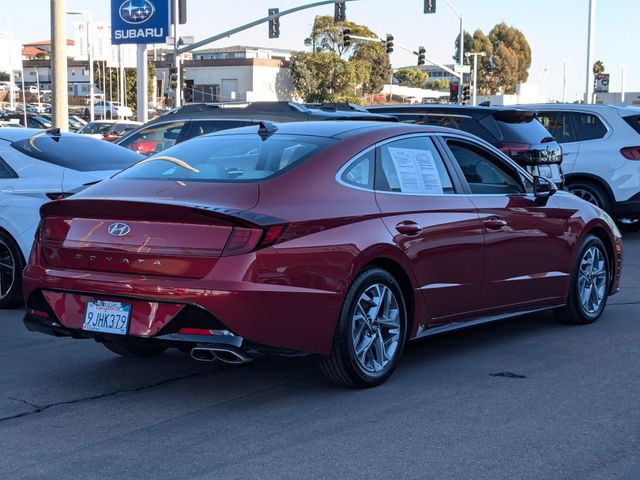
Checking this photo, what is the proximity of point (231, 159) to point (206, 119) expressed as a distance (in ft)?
21.9

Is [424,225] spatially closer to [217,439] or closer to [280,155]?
[280,155]

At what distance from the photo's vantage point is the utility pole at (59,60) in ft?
58.3

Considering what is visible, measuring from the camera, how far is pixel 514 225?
23.2ft

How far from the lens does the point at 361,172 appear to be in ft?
19.8

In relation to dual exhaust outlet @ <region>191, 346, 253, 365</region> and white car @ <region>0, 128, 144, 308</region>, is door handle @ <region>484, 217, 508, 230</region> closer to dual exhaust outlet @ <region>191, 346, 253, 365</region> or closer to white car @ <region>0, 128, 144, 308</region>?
dual exhaust outlet @ <region>191, 346, 253, 365</region>

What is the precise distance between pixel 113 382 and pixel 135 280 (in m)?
1.06

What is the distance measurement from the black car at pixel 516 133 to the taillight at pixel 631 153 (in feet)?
4.89

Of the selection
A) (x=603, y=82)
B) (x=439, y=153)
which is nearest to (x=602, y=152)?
(x=439, y=153)

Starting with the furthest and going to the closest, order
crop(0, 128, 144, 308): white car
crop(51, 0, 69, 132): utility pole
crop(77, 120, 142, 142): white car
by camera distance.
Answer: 1. crop(77, 120, 142, 142): white car
2. crop(51, 0, 69, 132): utility pole
3. crop(0, 128, 144, 308): white car

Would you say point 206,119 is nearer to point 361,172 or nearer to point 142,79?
point 361,172

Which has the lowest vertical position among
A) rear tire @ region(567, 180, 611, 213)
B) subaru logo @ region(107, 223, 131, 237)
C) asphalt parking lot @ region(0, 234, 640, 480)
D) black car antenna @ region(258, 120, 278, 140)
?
asphalt parking lot @ region(0, 234, 640, 480)

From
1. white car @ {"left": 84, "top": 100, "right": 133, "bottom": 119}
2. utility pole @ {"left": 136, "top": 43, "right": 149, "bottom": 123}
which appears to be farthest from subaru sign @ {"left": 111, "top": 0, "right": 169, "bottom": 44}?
white car @ {"left": 84, "top": 100, "right": 133, "bottom": 119}

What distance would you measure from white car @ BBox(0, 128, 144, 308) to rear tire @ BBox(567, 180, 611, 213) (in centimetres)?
776

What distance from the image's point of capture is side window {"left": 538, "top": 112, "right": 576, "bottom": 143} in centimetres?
1472
